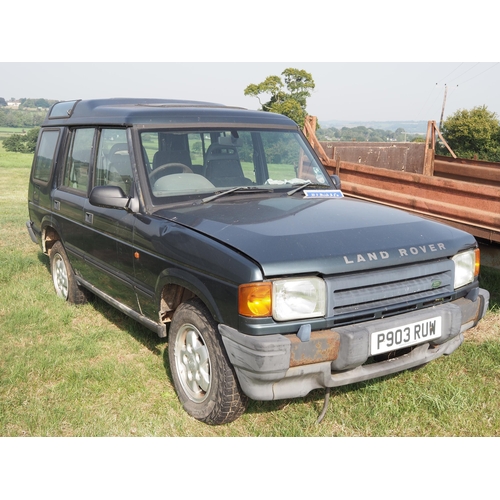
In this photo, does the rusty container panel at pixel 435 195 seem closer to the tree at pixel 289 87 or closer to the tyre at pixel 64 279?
the tyre at pixel 64 279

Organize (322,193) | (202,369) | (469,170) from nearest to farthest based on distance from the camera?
(202,369)
(322,193)
(469,170)

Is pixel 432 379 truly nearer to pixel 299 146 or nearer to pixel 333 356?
pixel 333 356

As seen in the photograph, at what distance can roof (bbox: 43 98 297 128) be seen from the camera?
4344mm

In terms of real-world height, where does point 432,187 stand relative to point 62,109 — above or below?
below

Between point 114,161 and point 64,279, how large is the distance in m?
2.04

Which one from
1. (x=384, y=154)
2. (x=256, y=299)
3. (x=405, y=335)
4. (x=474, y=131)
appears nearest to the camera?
(x=256, y=299)

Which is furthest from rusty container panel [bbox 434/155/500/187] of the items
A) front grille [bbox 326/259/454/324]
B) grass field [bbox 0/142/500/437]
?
front grille [bbox 326/259/454/324]

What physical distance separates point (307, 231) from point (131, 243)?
1435mm

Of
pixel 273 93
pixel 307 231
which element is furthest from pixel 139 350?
pixel 273 93

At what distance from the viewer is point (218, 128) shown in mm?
4531

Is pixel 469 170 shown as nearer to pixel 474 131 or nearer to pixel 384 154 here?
pixel 384 154

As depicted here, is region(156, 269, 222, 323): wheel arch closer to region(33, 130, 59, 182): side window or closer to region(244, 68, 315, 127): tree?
region(33, 130, 59, 182): side window

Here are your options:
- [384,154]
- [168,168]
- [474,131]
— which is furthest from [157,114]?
→ [474,131]

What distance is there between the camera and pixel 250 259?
9.93ft
